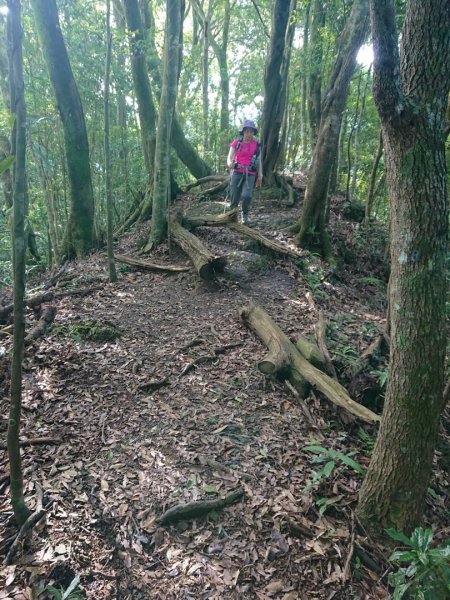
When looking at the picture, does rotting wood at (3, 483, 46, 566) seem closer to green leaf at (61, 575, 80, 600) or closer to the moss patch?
green leaf at (61, 575, 80, 600)

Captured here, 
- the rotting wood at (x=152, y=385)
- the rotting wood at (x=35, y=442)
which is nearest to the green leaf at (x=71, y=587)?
the rotting wood at (x=35, y=442)

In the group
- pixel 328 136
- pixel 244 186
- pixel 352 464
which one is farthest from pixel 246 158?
pixel 352 464

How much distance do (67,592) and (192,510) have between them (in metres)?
0.95

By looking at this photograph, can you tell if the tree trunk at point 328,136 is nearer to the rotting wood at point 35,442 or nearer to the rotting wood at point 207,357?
the rotting wood at point 207,357

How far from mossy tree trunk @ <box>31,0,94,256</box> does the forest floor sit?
3.23 meters

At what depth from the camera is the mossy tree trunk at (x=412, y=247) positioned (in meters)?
2.11

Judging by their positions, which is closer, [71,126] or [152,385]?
[152,385]

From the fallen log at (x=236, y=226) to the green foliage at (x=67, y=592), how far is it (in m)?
6.18

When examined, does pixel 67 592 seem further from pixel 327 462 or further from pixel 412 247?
pixel 412 247

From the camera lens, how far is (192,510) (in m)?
2.88

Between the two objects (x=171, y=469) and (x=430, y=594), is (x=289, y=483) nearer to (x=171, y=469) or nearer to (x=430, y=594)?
(x=171, y=469)

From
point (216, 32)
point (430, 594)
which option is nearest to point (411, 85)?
point (430, 594)

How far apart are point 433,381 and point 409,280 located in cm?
66

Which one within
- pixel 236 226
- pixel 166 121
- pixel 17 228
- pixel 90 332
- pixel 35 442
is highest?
pixel 166 121
